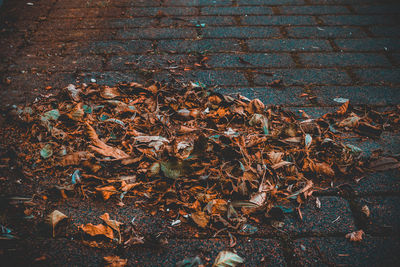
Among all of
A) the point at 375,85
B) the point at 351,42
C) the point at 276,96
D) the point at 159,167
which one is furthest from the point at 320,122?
the point at 351,42

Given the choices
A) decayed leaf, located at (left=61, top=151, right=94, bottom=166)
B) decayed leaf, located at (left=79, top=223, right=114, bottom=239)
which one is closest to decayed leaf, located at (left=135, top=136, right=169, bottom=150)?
decayed leaf, located at (left=61, top=151, right=94, bottom=166)

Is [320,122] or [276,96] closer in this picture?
[320,122]

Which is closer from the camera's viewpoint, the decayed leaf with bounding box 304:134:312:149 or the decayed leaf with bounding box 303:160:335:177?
the decayed leaf with bounding box 303:160:335:177

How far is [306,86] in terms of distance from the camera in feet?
6.68

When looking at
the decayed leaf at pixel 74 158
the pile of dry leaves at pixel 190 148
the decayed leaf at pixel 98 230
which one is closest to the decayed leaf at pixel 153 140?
the pile of dry leaves at pixel 190 148

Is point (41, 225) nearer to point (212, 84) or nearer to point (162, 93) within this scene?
point (162, 93)

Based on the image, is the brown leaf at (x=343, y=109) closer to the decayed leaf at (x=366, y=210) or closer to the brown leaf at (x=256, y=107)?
the brown leaf at (x=256, y=107)

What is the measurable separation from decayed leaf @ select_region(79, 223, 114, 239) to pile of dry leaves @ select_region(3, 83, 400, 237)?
1cm

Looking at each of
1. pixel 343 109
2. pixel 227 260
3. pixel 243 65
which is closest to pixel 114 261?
pixel 227 260

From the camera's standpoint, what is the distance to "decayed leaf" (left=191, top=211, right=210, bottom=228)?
1187mm

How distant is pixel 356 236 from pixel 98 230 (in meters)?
1.12

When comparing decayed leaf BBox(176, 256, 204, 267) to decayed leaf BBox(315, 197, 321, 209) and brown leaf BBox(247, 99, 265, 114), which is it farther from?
brown leaf BBox(247, 99, 265, 114)

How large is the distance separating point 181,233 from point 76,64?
1.71 m

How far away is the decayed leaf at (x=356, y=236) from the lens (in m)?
1.17
